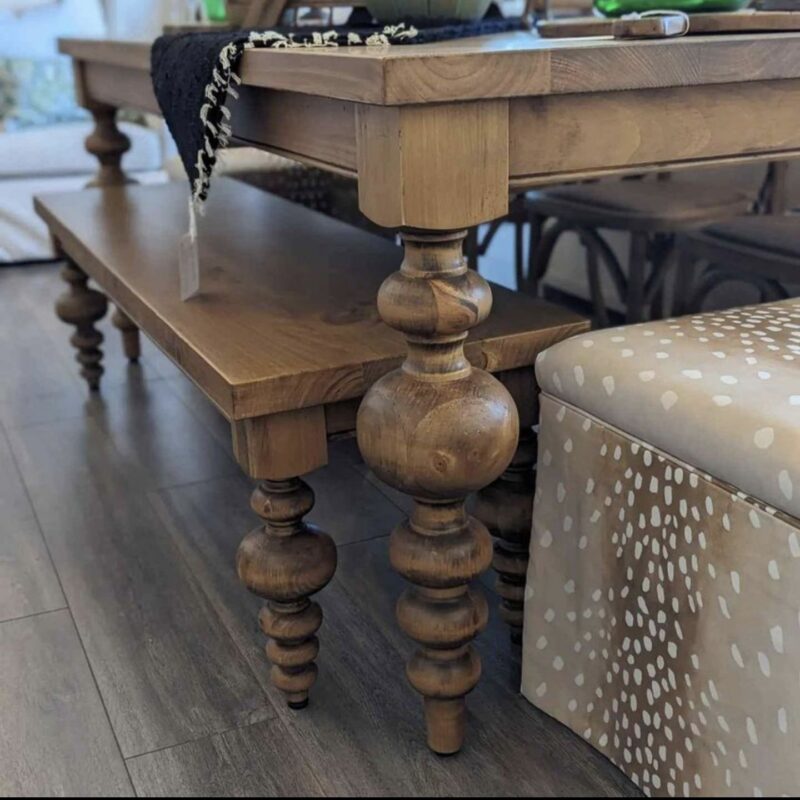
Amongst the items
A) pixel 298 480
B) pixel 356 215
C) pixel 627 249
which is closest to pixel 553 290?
pixel 627 249

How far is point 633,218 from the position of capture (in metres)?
1.99

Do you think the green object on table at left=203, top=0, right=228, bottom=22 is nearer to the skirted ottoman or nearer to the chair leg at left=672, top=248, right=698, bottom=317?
the chair leg at left=672, top=248, right=698, bottom=317

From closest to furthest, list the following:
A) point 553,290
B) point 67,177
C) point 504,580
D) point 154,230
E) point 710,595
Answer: point 710,595, point 504,580, point 154,230, point 553,290, point 67,177

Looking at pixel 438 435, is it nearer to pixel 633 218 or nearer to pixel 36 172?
pixel 633 218

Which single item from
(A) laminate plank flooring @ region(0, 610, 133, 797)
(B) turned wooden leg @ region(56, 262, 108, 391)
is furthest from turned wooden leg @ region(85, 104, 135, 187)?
(A) laminate plank flooring @ region(0, 610, 133, 797)

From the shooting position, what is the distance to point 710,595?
2.65 ft

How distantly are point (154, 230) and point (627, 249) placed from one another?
4.21 ft

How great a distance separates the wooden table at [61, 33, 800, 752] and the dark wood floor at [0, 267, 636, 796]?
11 cm

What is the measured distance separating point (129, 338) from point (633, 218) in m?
1.12

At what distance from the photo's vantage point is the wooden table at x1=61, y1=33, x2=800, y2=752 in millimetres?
766

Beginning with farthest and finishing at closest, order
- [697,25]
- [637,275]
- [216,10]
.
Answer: [637,275] < [216,10] < [697,25]

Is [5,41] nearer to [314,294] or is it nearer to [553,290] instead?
[553,290]

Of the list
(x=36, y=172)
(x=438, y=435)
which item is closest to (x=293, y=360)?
(x=438, y=435)

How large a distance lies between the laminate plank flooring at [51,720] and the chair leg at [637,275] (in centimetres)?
132
